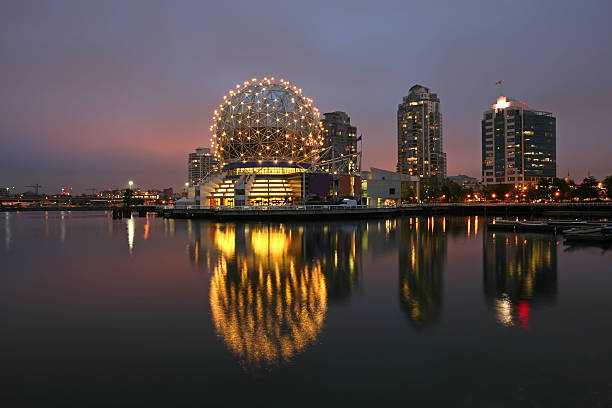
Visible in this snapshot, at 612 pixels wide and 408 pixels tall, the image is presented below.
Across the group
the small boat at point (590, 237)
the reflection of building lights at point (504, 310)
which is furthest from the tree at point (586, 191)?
the reflection of building lights at point (504, 310)

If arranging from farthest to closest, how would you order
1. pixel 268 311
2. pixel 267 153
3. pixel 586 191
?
pixel 586 191 < pixel 267 153 < pixel 268 311

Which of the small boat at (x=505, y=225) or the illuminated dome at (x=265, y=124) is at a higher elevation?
the illuminated dome at (x=265, y=124)

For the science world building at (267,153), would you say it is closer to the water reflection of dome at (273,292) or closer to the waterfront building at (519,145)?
the water reflection of dome at (273,292)

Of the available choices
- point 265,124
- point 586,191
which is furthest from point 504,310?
point 586,191

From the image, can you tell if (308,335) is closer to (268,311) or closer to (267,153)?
(268,311)

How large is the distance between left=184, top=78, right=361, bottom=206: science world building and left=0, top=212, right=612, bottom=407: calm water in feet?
176

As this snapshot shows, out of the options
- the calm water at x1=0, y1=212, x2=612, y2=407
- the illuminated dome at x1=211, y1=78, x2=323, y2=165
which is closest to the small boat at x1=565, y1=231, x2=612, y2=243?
the calm water at x1=0, y1=212, x2=612, y2=407

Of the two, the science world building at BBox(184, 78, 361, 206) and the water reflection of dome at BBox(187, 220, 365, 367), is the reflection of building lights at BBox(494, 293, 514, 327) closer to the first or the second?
the water reflection of dome at BBox(187, 220, 365, 367)

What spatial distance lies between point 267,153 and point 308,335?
66174mm

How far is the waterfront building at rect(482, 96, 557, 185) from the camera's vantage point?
525ft

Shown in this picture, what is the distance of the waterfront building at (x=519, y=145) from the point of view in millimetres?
160125

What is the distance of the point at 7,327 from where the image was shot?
32.0ft

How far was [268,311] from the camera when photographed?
10.6 meters

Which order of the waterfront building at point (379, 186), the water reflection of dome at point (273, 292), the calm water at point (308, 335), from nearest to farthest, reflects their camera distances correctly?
the calm water at point (308, 335) → the water reflection of dome at point (273, 292) → the waterfront building at point (379, 186)
